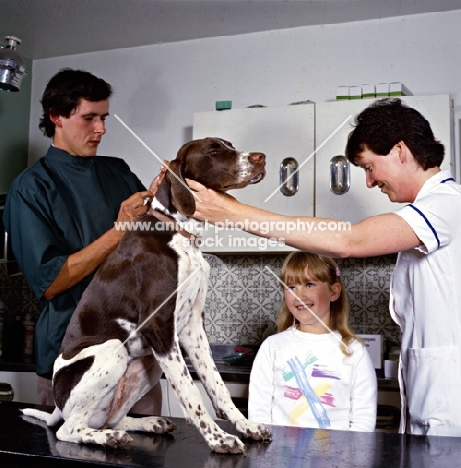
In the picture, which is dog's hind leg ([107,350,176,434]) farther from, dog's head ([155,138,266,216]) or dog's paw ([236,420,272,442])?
dog's head ([155,138,266,216])

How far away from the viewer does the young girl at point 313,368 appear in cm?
226

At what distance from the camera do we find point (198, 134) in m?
3.40

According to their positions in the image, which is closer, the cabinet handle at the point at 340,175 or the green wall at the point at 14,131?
the cabinet handle at the point at 340,175

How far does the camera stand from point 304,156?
3.18 metres

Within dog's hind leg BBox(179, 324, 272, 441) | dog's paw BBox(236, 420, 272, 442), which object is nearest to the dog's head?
dog's hind leg BBox(179, 324, 272, 441)

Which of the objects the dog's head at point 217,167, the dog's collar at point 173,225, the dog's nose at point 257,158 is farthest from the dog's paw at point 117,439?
the dog's nose at point 257,158

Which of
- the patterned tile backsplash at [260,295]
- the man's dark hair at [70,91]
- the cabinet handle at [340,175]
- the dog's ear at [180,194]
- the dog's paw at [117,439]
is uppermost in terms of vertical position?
the man's dark hair at [70,91]

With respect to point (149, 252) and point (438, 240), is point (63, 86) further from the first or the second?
point (438, 240)

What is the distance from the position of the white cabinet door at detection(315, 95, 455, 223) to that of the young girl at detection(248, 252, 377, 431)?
618mm

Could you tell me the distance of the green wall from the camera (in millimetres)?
3920

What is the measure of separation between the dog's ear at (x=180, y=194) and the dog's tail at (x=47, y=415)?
57cm

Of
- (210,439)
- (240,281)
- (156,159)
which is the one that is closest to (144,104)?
(156,159)

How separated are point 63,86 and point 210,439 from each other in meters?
1.34

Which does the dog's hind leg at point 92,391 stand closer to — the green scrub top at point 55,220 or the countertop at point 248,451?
the countertop at point 248,451
